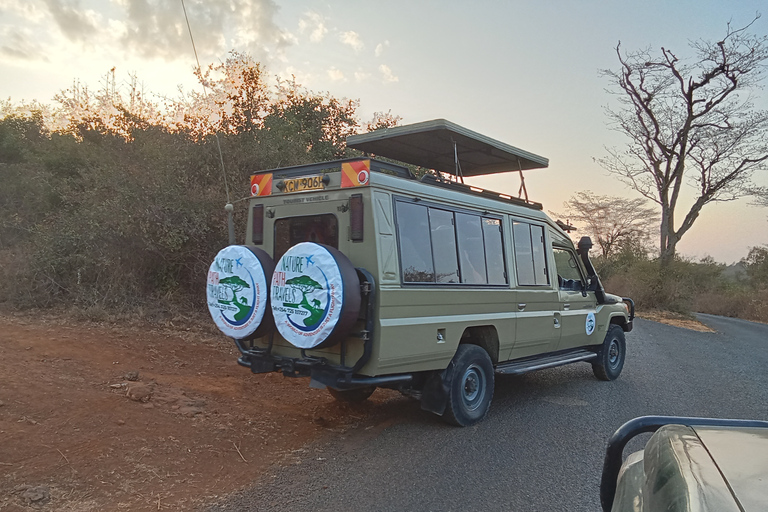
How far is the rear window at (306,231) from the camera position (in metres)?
5.20

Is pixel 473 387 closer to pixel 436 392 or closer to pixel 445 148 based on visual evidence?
pixel 436 392

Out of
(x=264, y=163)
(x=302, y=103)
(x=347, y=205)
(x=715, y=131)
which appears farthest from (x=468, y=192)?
(x=715, y=131)

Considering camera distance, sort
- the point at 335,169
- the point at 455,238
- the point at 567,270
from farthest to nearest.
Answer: the point at 567,270
the point at 455,238
the point at 335,169

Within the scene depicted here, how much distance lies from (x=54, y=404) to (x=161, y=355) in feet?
8.53

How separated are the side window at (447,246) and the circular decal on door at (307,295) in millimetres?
822

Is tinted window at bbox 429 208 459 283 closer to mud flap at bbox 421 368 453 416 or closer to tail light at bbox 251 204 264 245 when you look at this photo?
mud flap at bbox 421 368 453 416

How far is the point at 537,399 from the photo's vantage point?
274 inches

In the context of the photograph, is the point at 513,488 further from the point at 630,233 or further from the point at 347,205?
the point at 630,233

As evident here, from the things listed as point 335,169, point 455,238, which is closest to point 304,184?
point 335,169

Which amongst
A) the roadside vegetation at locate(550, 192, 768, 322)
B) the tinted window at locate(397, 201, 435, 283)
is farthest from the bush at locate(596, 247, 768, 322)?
the tinted window at locate(397, 201, 435, 283)

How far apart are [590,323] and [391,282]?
4310 mm

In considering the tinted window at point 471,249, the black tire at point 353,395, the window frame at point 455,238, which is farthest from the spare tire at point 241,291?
the tinted window at point 471,249

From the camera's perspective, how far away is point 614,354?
8.52 metres

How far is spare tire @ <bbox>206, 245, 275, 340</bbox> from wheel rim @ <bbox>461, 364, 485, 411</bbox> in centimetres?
215
